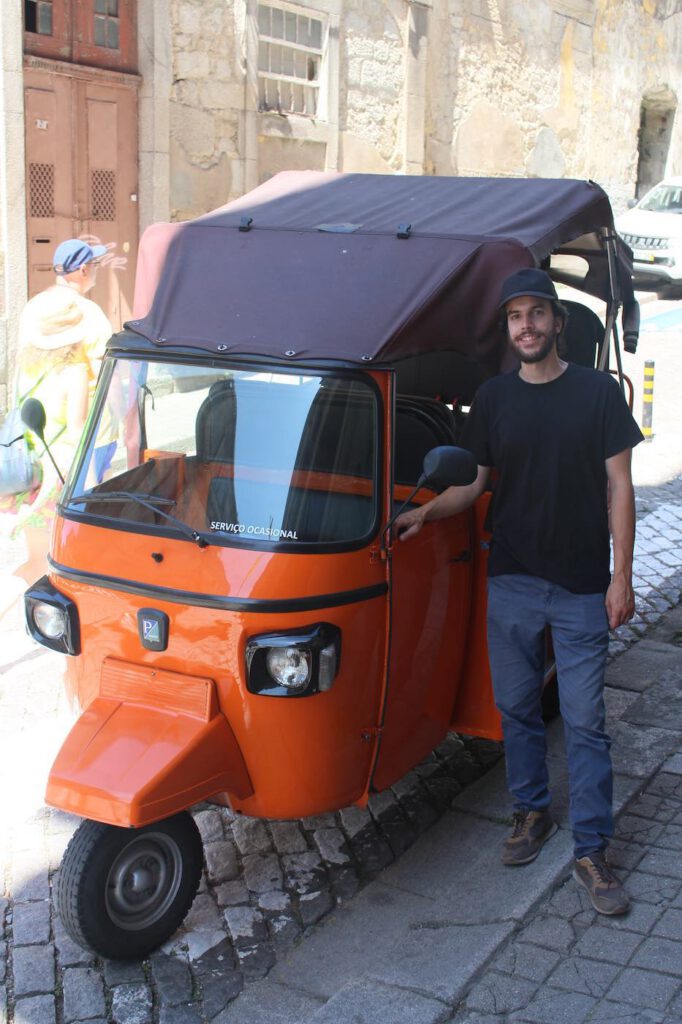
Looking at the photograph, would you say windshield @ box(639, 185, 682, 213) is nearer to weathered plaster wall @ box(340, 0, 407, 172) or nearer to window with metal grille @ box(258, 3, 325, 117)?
weathered plaster wall @ box(340, 0, 407, 172)

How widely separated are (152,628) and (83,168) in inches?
365

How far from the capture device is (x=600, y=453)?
3982mm

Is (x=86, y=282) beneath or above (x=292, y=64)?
beneath

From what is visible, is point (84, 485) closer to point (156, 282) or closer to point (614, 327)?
point (156, 282)

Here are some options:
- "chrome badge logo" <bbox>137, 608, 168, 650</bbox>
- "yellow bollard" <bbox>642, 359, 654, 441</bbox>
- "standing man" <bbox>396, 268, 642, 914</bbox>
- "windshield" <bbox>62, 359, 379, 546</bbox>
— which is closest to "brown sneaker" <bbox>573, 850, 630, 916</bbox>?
"standing man" <bbox>396, 268, 642, 914</bbox>

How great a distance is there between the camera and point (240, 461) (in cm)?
410

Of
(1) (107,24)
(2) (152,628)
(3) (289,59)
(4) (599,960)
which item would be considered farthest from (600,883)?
(3) (289,59)

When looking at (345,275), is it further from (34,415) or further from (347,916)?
(347,916)

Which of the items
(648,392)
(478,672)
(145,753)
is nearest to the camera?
(145,753)

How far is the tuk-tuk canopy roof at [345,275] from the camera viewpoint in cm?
411

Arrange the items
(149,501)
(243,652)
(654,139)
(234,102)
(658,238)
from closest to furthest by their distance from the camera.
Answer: (243,652)
(149,501)
(234,102)
(658,238)
(654,139)

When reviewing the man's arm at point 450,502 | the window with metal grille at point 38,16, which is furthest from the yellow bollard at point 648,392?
the man's arm at point 450,502

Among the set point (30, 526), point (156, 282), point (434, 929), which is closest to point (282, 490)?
point (156, 282)

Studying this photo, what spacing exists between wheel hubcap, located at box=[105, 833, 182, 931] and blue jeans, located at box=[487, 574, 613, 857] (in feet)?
4.15
